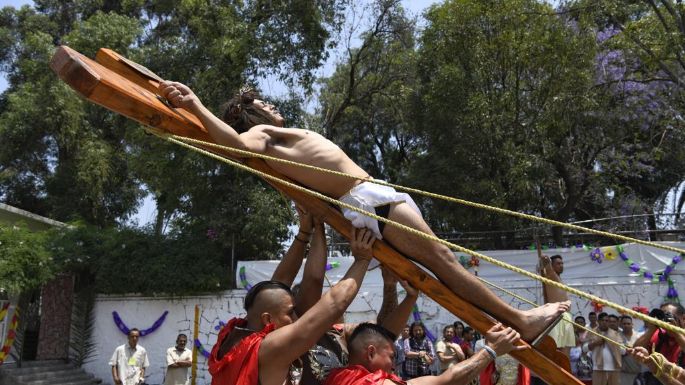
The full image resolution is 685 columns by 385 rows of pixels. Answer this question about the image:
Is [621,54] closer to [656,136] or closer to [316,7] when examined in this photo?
[656,136]

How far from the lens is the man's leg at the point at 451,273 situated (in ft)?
10.6

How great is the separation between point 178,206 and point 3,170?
343 inches

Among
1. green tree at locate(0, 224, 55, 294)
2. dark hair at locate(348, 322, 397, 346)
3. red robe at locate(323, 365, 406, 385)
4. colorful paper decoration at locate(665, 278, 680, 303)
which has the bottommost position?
red robe at locate(323, 365, 406, 385)

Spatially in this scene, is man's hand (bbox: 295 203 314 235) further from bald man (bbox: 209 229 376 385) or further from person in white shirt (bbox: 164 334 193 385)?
person in white shirt (bbox: 164 334 193 385)

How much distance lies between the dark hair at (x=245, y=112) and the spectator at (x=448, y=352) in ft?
20.3

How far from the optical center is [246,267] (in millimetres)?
14414

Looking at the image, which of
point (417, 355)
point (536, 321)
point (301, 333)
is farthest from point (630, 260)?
point (301, 333)

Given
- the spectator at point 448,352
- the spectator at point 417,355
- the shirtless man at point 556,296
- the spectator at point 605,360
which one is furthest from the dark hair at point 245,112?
the spectator at point 605,360

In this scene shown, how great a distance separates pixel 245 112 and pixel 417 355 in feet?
20.0

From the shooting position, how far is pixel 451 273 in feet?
10.6

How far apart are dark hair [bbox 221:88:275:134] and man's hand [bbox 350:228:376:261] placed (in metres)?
0.88

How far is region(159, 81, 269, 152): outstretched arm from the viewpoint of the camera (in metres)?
3.12

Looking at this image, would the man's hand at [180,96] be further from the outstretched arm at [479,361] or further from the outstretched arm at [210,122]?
the outstretched arm at [479,361]

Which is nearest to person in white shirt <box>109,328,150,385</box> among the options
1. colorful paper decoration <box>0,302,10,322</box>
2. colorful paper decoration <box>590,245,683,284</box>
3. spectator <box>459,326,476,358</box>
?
spectator <box>459,326,476,358</box>
